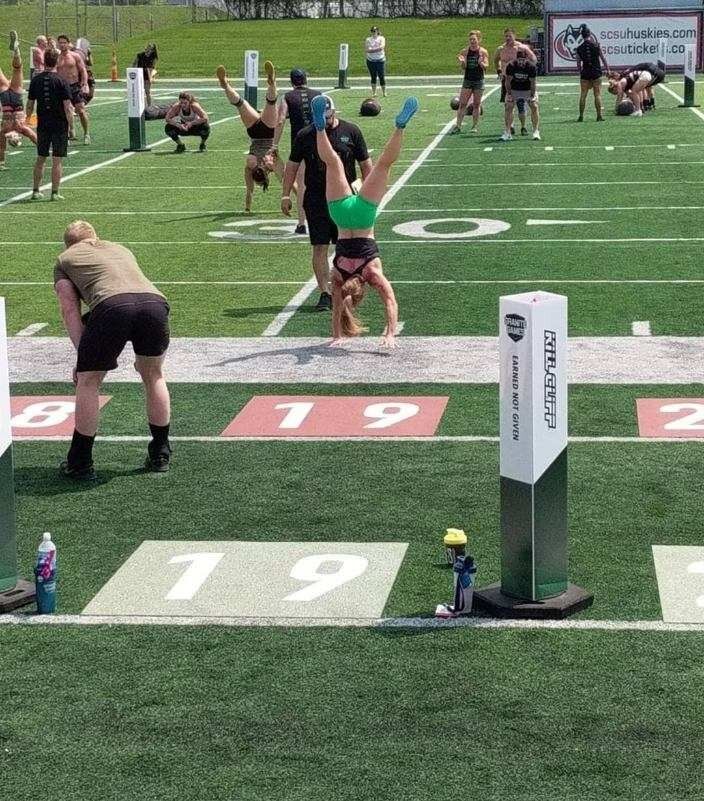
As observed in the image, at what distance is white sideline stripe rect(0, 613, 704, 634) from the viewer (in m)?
7.60

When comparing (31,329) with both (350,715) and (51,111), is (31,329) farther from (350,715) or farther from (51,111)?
(350,715)

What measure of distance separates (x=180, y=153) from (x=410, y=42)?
123ft

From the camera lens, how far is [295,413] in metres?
11.9

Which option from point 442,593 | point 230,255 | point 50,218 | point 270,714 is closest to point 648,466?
point 442,593

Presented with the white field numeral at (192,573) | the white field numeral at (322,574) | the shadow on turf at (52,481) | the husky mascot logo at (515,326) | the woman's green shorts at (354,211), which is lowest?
the shadow on turf at (52,481)

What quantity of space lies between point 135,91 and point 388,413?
60.5ft

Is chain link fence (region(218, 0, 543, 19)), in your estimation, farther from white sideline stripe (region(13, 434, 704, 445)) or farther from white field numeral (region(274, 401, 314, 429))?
white sideline stripe (region(13, 434, 704, 445))

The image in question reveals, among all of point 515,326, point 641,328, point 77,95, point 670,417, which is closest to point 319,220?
Result: point 641,328

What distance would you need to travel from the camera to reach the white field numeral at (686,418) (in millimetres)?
Answer: 11211

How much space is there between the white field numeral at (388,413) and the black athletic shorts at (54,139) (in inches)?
477

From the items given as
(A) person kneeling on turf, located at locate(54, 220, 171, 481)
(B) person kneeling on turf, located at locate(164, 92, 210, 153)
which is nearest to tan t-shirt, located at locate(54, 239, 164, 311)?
(A) person kneeling on turf, located at locate(54, 220, 171, 481)

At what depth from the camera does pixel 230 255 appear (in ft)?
62.1

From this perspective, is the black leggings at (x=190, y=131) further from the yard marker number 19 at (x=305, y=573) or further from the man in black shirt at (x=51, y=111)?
the yard marker number 19 at (x=305, y=573)

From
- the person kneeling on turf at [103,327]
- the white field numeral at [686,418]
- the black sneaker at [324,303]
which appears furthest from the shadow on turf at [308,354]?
the person kneeling on turf at [103,327]
